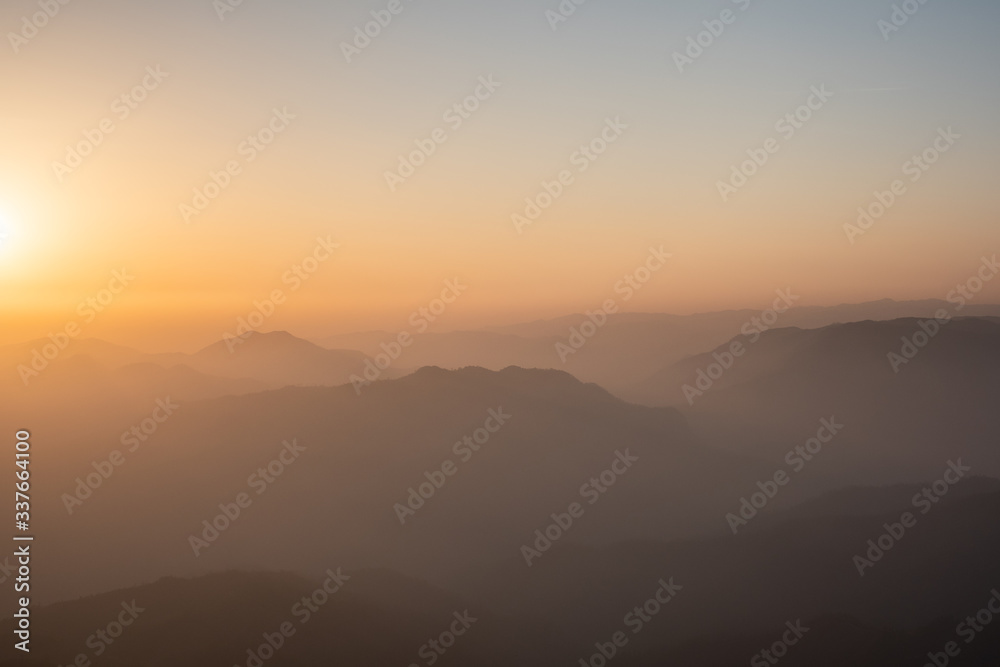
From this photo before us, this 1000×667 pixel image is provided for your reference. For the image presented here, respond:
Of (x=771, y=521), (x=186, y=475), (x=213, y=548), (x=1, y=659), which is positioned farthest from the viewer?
(x=186, y=475)

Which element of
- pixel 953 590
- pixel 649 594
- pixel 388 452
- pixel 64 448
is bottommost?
pixel 953 590

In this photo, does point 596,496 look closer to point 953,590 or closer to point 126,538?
point 953,590

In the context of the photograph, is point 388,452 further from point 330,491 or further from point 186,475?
point 186,475

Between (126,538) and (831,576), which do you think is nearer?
(831,576)

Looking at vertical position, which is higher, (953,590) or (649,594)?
(649,594)

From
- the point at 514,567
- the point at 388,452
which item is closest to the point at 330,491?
the point at 388,452

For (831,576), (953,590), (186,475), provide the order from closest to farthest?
(953,590)
(831,576)
(186,475)

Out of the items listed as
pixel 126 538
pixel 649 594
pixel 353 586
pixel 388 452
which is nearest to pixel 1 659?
pixel 353 586

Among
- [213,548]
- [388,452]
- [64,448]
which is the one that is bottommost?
[213,548]

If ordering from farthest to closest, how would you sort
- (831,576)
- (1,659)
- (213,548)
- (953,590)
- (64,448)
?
(64,448) → (213,548) → (831,576) → (953,590) → (1,659)
